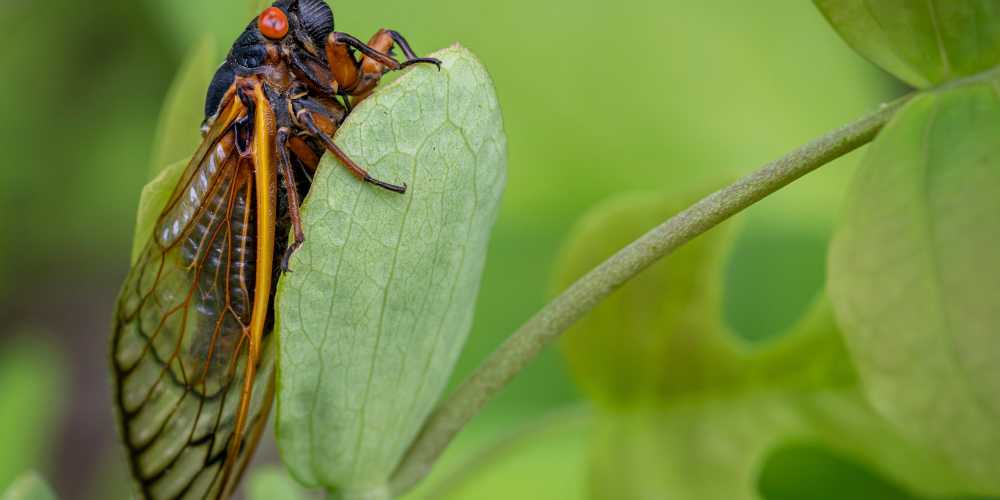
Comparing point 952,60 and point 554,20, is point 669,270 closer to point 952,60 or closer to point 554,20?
point 952,60

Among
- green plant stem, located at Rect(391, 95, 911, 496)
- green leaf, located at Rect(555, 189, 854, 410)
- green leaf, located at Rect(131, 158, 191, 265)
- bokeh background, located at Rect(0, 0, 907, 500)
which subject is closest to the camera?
green plant stem, located at Rect(391, 95, 911, 496)

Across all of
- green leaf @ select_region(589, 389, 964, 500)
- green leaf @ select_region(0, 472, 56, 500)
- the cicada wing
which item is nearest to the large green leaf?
green leaf @ select_region(589, 389, 964, 500)

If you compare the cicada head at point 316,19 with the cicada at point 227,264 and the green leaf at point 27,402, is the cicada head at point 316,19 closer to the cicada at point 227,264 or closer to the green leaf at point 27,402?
the cicada at point 227,264

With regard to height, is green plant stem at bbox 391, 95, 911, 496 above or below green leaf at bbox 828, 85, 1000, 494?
above

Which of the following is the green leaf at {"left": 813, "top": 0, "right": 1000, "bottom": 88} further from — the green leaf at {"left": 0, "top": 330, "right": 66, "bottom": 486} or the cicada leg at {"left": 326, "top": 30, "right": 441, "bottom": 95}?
the green leaf at {"left": 0, "top": 330, "right": 66, "bottom": 486}

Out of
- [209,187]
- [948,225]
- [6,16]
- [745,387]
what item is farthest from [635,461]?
[6,16]

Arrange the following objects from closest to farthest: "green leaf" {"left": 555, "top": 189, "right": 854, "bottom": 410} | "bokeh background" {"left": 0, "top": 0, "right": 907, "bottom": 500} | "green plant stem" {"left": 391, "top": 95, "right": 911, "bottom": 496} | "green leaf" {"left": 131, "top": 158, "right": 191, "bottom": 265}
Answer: "green plant stem" {"left": 391, "top": 95, "right": 911, "bottom": 496}
"green leaf" {"left": 131, "top": 158, "right": 191, "bottom": 265}
"green leaf" {"left": 555, "top": 189, "right": 854, "bottom": 410}
"bokeh background" {"left": 0, "top": 0, "right": 907, "bottom": 500}
